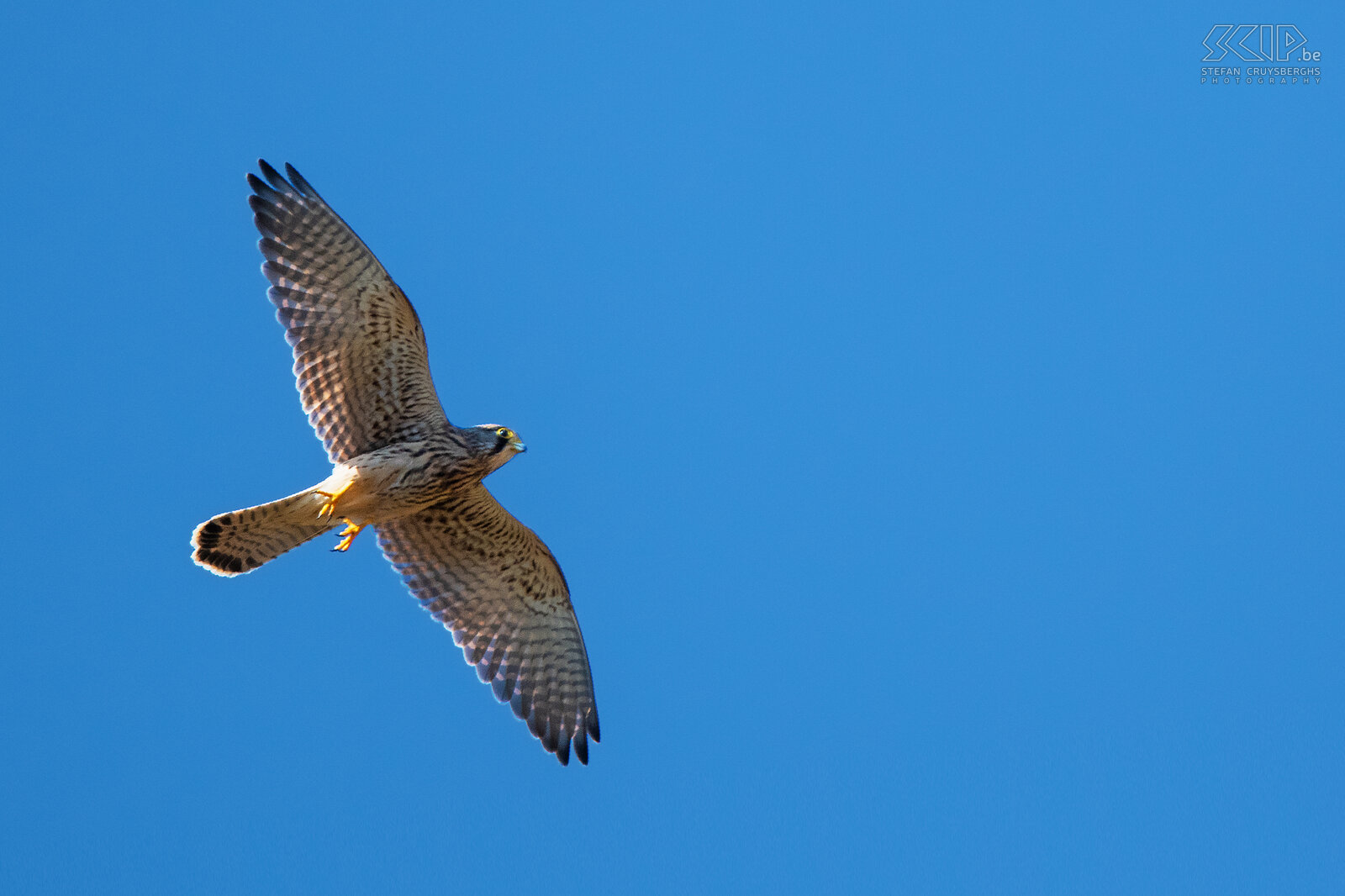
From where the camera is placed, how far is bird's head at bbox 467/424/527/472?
720cm

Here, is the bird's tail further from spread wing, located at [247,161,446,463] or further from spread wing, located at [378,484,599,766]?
spread wing, located at [378,484,599,766]

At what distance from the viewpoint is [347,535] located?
23.9 ft

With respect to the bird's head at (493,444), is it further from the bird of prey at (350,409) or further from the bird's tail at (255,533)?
the bird's tail at (255,533)

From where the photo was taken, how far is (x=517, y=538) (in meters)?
7.89

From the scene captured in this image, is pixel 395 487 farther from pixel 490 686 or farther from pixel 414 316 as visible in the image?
pixel 490 686

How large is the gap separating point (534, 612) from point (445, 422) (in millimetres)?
1367

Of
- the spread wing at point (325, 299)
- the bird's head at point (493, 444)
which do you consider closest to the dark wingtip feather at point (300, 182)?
the spread wing at point (325, 299)

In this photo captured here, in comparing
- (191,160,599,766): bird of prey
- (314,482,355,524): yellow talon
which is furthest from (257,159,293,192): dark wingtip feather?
(314,482,355,524): yellow talon

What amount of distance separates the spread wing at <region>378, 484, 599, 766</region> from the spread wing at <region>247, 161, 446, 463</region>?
→ 3.65 feet

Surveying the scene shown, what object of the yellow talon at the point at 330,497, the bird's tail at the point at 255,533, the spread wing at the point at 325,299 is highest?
the spread wing at the point at 325,299

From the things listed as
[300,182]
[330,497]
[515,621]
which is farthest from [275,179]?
[515,621]

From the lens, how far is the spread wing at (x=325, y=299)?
699 cm

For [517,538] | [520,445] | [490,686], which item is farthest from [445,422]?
[490,686]

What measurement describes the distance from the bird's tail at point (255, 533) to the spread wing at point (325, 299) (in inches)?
18.3
